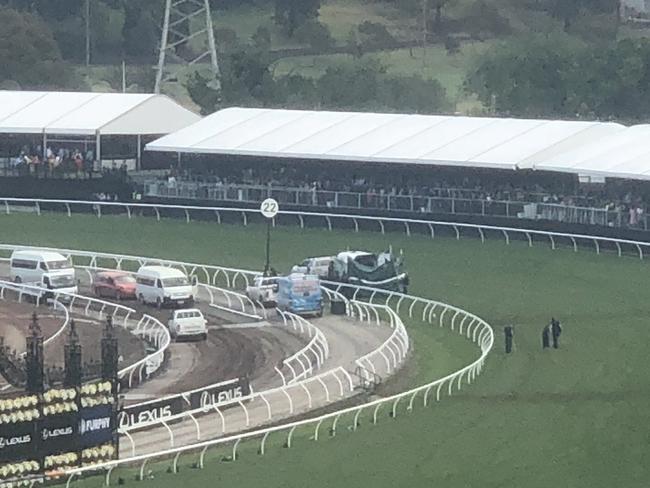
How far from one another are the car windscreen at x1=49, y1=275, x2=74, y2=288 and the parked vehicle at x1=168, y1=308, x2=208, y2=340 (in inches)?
188

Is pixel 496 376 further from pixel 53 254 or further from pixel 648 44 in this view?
pixel 648 44

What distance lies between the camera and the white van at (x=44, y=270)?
111 feet

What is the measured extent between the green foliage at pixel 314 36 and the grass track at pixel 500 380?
37425 mm

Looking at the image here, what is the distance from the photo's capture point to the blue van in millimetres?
31062

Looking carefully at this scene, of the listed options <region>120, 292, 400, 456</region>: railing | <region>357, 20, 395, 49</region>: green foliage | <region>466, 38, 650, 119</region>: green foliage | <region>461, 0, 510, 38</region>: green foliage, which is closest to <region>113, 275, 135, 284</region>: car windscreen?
<region>120, 292, 400, 456</region>: railing

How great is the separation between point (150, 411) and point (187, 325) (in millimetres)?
7557

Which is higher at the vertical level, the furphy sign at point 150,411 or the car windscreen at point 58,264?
the car windscreen at point 58,264

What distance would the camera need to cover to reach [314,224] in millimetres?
41000

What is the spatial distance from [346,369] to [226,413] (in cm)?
379

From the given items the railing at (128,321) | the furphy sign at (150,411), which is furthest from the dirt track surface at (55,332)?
the furphy sign at (150,411)

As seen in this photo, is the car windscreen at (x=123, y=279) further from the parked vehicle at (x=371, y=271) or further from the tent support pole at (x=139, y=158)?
the tent support pole at (x=139, y=158)

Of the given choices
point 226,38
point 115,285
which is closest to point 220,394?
point 115,285

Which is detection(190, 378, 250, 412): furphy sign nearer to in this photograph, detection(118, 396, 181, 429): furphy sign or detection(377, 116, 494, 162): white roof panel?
detection(118, 396, 181, 429): furphy sign

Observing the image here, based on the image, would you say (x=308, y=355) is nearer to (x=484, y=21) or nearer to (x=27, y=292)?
(x=27, y=292)
